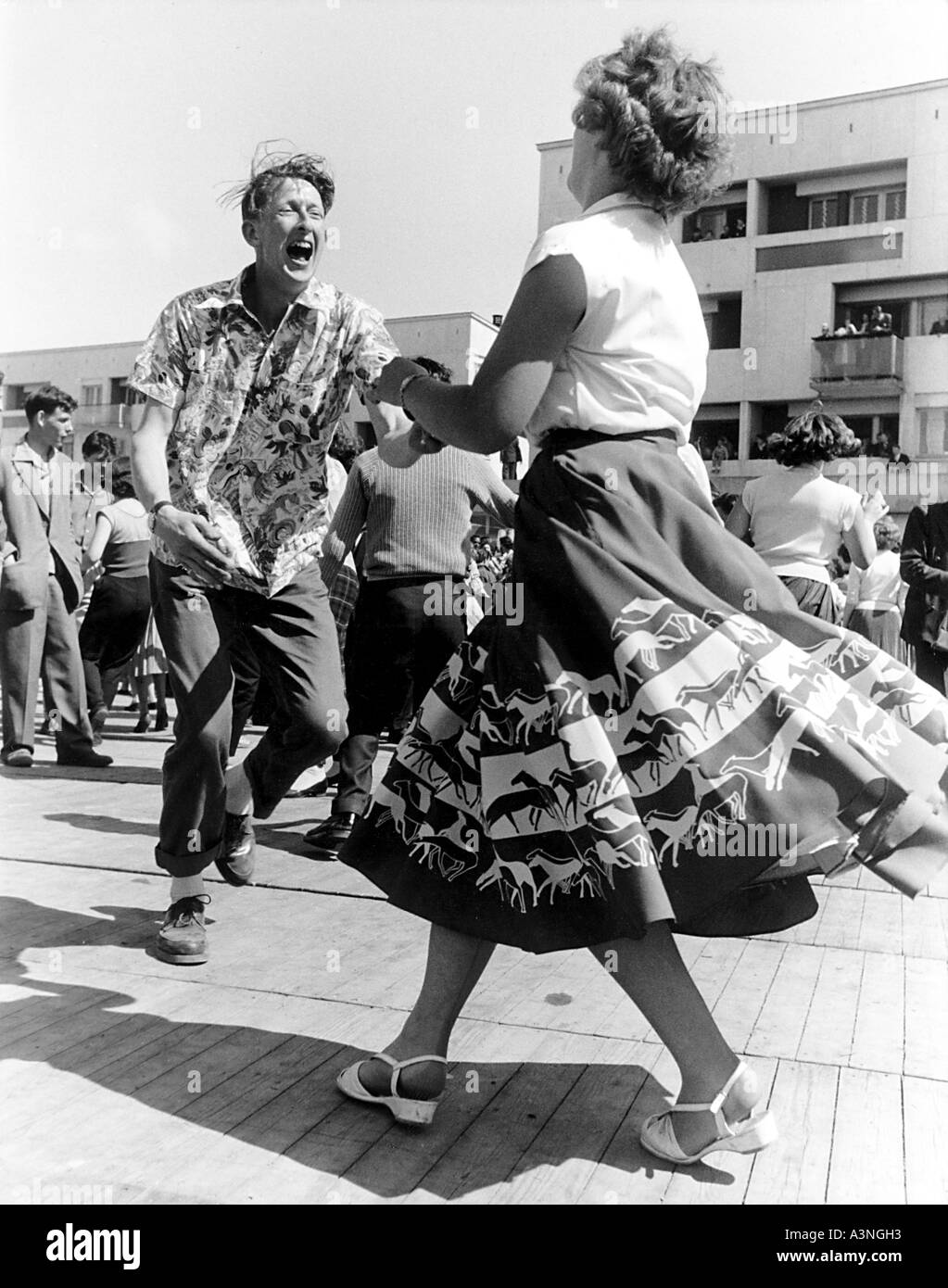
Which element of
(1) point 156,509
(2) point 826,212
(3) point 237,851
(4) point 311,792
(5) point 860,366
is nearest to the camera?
(1) point 156,509

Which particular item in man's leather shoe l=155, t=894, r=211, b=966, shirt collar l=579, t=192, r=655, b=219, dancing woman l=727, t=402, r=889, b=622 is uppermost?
shirt collar l=579, t=192, r=655, b=219

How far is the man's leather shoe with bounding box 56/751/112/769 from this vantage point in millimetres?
7531

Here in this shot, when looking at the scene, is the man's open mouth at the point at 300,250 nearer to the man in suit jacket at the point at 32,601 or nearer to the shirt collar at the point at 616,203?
the shirt collar at the point at 616,203

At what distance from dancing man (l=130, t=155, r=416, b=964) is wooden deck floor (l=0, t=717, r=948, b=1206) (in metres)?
0.38

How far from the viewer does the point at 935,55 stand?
273 centimetres

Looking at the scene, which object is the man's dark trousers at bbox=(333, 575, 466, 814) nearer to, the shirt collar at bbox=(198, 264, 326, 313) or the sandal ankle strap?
the shirt collar at bbox=(198, 264, 326, 313)

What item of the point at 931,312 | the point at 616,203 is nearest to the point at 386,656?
the point at 616,203

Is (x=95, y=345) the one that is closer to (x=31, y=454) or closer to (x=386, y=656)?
(x=386, y=656)

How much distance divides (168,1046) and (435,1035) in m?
0.70

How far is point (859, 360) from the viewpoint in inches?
1534

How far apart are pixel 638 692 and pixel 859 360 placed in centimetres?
3943

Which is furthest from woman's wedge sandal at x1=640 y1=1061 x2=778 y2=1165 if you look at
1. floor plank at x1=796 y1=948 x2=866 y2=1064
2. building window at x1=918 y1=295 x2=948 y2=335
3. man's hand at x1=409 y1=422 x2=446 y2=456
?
building window at x1=918 y1=295 x2=948 y2=335

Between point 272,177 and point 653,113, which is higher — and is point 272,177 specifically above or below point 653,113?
above

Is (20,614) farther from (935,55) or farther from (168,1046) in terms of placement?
(935,55)
